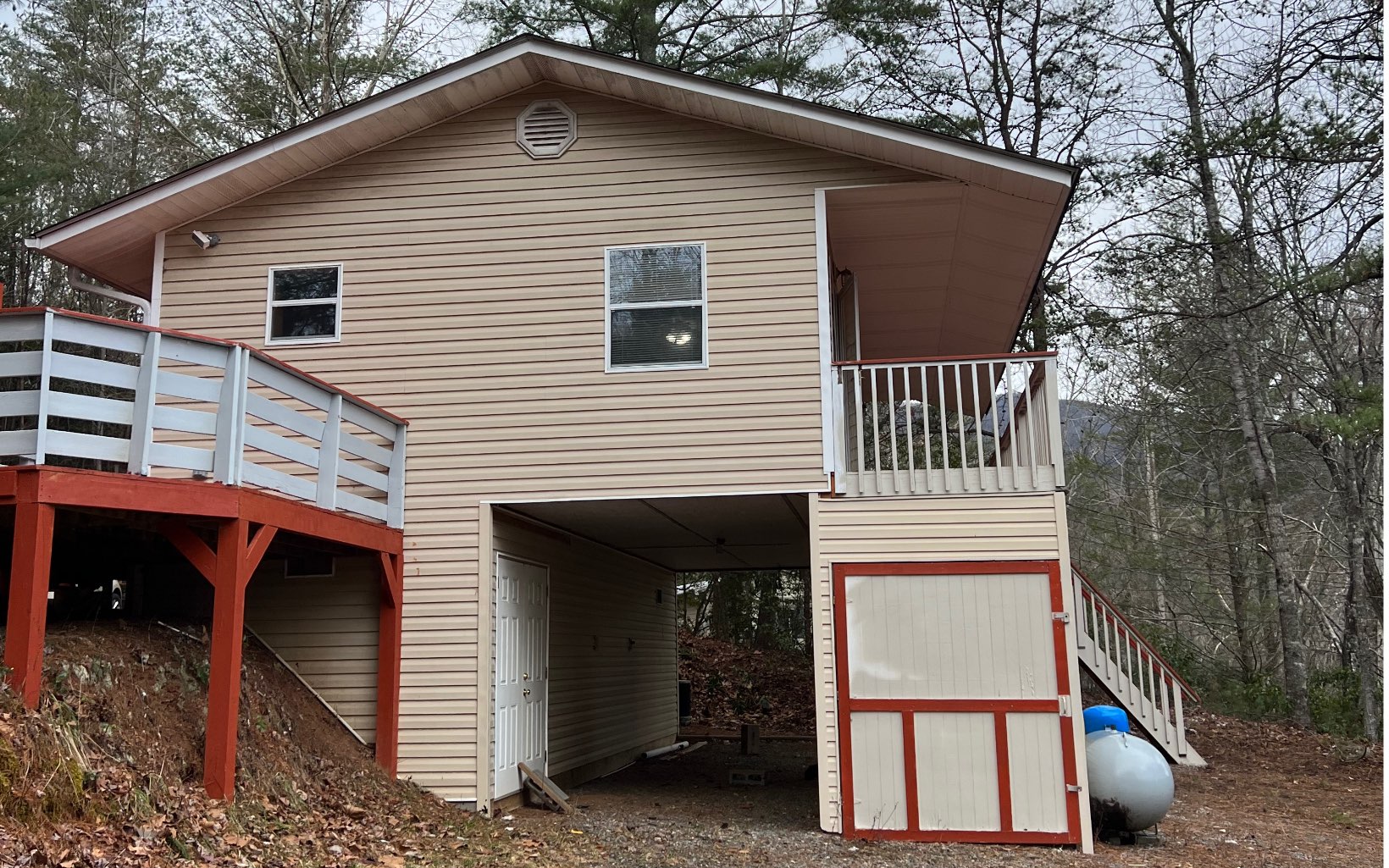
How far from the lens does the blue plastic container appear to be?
932 centimetres

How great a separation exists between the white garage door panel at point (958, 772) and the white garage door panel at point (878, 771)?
0.15m

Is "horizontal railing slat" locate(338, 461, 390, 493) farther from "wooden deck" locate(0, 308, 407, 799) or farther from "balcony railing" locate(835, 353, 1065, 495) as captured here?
"balcony railing" locate(835, 353, 1065, 495)

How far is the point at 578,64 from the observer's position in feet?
30.9

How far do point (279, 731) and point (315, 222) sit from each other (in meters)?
4.58

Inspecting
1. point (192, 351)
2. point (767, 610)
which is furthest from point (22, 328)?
point (767, 610)

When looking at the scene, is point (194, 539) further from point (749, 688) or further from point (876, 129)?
point (749, 688)

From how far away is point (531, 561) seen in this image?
10.7m

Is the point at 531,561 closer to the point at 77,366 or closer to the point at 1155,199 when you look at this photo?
the point at 77,366

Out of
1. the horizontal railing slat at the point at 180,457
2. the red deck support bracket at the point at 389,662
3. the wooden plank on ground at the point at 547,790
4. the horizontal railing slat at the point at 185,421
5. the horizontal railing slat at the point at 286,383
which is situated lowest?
the wooden plank on ground at the point at 547,790

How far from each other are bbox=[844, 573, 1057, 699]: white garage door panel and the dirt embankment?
2732mm

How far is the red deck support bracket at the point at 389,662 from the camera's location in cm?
905

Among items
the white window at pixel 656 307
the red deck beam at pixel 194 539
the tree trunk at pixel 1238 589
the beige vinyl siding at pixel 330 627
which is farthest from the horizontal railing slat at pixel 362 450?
the tree trunk at pixel 1238 589

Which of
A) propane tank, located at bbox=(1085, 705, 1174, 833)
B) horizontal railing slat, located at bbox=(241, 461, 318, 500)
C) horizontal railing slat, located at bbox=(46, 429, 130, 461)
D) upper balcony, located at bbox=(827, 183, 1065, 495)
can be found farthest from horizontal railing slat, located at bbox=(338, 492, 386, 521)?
propane tank, located at bbox=(1085, 705, 1174, 833)

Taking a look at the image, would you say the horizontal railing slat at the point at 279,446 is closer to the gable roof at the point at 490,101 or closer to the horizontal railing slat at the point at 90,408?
the horizontal railing slat at the point at 90,408
